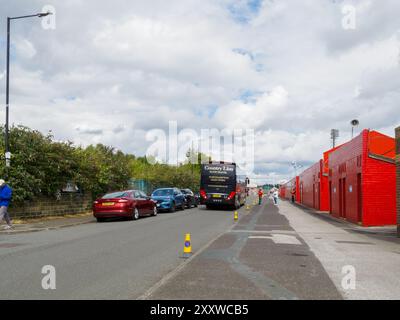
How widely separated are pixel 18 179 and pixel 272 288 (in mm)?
14904

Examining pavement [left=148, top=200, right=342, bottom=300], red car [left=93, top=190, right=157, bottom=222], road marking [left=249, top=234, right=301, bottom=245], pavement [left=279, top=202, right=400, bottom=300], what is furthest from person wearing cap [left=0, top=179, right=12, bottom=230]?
pavement [left=279, top=202, right=400, bottom=300]

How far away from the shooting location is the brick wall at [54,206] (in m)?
Answer: 19.7

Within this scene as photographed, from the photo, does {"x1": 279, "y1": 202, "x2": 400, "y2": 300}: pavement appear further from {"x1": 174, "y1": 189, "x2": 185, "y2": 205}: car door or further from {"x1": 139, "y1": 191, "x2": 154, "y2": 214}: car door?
{"x1": 174, "y1": 189, "x2": 185, "y2": 205}: car door

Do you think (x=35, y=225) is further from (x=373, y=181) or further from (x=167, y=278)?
(x=373, y=181)

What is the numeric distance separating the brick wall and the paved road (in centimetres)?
471

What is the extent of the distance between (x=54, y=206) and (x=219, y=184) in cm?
1354

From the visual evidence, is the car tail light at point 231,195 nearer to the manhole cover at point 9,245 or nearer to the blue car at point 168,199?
the blue car at point 168,199

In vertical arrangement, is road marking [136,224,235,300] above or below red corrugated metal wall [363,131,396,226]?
below

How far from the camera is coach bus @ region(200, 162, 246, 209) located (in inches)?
1281

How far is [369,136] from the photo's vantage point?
21328 millimetres

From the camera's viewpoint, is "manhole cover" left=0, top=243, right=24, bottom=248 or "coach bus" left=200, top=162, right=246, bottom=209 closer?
"manhole cover" left=0, top=243, right=24, bottom=248

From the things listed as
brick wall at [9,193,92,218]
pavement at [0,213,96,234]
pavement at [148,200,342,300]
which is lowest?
pavement at [0,213,96,234]

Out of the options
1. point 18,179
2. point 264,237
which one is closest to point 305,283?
point 264,237

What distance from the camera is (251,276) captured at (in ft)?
25.6
